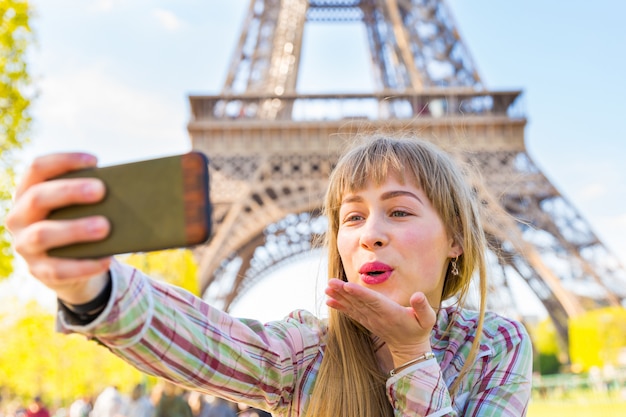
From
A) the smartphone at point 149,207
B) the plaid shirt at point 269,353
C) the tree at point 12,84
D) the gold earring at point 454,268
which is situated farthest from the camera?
the tree at point 12,84

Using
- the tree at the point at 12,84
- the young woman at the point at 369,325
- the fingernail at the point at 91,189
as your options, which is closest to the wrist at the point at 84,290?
the young woman at the point at 369,325

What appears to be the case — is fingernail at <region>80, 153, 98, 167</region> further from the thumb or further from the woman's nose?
the woman's nose

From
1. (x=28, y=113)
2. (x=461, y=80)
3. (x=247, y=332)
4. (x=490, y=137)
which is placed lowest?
(x=247, y=332)

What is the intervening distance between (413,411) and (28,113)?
834cm

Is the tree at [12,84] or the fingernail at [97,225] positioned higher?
the tree at [12,84]

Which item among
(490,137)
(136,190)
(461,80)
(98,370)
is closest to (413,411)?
(136,190)

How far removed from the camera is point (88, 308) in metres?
0.91

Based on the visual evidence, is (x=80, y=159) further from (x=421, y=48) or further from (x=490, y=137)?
(x=421, y=48)

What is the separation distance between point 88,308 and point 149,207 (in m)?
0.21

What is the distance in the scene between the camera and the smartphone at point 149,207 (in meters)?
0.79

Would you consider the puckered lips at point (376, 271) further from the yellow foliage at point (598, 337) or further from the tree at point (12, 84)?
the yellow foliage at point (598, 337)

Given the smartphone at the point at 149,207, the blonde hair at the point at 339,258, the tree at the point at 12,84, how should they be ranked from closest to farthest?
the smartphone at the point at 149,207 < the blonde hair at the point at 339,258 < the tree at the point at 12,84

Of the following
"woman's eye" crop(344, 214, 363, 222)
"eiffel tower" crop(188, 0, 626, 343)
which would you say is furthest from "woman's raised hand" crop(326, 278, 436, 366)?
"eiffel tower" crop(188, 0, 626, 343)

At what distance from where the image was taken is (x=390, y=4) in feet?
84.3
